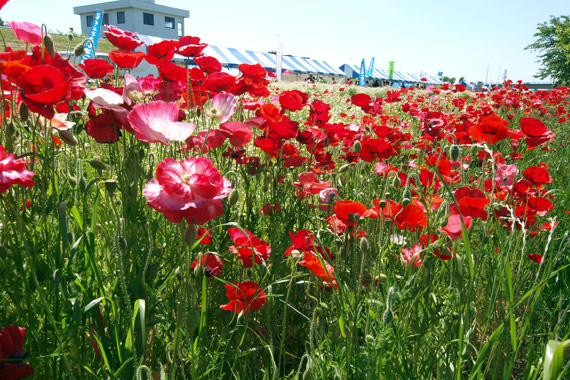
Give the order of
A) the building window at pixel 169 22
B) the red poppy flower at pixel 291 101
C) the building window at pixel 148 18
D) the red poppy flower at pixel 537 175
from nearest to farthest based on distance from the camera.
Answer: the red poppy flower at pixel 537 175 < the red poppy flower at pixel 291 101 < the building window at pixel 148 18 < the building window at pixel 169 22

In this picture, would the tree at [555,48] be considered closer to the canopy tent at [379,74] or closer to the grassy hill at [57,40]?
the canopy tent at [379,74]

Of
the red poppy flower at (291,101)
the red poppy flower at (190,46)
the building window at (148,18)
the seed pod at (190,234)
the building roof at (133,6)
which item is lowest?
the seed pod at (190,234)

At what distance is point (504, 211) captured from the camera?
1661mm

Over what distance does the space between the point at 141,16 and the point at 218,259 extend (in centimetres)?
4535

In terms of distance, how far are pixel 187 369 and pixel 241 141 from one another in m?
0.72

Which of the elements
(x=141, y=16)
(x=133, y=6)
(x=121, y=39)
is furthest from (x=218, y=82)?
(x=141, y=16)

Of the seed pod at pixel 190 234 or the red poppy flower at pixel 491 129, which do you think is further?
the red poppy flower at pixel 491 129

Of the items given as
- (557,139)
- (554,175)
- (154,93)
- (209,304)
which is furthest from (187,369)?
(557,139)

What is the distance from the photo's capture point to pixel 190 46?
6.05 ft

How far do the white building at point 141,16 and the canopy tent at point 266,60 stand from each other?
1565 cm

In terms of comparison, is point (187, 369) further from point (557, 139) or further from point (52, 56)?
point (557, 139)

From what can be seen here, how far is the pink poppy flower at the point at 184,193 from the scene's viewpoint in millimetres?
761

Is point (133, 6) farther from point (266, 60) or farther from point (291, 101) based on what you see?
point (291, 101)

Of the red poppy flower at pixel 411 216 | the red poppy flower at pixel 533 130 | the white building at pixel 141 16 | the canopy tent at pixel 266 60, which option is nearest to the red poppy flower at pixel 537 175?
the red poppy flower at pixel 533 130
